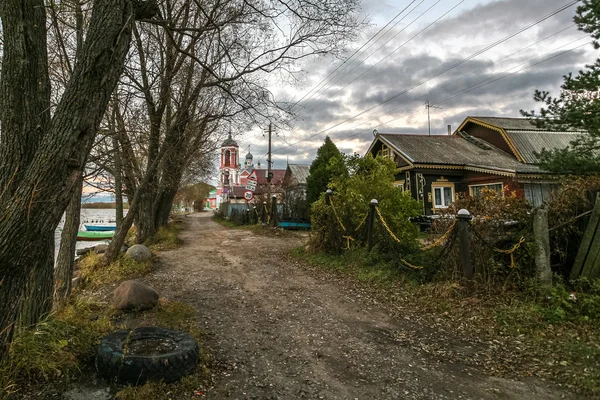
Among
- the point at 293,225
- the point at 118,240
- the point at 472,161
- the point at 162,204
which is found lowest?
the point at 293,225

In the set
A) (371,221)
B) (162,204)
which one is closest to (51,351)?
(371,221)

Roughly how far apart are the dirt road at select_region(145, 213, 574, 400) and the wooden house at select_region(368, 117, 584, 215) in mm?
11400

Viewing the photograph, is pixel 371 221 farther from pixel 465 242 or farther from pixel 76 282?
pixel 76 282

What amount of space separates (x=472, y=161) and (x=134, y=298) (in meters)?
17.4

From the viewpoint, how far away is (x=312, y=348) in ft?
12.9

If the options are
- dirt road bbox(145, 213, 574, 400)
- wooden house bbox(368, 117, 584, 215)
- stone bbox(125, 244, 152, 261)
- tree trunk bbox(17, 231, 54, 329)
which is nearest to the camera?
dirt road bbox(145, 213, 574, 400)

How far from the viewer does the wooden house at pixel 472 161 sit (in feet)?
52.9

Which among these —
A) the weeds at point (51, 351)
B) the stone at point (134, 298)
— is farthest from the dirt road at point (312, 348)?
the weeds at point (51, 351)

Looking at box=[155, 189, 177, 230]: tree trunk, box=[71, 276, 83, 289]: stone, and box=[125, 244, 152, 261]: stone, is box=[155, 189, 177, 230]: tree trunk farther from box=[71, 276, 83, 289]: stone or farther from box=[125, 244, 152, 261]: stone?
box=[71, 276, 83, 289]: stone

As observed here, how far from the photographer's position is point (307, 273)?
26.1 ft

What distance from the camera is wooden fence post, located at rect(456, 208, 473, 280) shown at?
522 cm

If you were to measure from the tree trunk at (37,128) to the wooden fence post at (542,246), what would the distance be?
5430mm

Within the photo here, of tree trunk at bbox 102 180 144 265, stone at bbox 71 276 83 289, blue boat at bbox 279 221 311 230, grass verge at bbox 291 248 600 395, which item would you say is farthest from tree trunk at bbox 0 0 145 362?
blue boat at bbox 279 221 311 230

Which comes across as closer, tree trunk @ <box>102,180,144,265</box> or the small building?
tree trunk @ <box>102,180,144,265</box>
